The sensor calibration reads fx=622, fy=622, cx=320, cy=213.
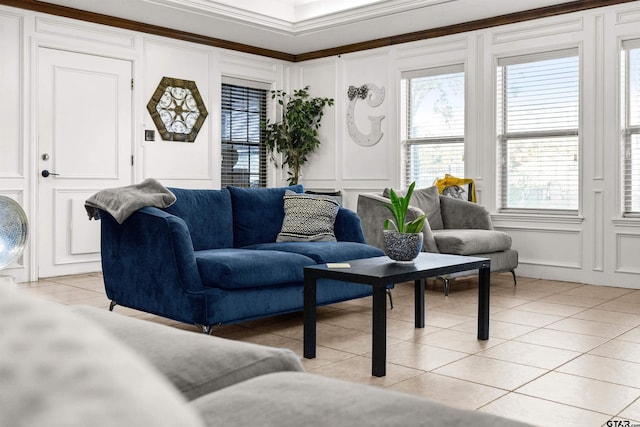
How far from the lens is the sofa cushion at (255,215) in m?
4.28

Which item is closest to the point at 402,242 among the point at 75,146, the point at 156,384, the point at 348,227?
the point at 348,227

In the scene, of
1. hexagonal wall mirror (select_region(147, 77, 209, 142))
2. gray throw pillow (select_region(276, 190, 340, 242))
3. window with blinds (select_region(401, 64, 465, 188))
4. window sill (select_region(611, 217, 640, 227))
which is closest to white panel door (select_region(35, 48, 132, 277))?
hexagonal wall mirror (select_region(147, 77, 209, 142))

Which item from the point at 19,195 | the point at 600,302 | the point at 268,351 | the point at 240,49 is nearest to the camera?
the point at 268,351

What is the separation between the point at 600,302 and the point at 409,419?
444cm

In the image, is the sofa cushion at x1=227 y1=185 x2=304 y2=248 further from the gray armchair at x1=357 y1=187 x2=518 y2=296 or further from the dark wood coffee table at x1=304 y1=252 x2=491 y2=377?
the dark wood coffee table at x1=304 y1=252 x2=491 y2=377

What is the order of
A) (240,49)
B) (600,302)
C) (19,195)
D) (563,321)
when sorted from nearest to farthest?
(563,321)
(600,302)
(19,195)
(240,49)

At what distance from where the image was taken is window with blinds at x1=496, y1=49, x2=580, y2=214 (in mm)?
5742

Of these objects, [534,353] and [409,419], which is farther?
[534,353]

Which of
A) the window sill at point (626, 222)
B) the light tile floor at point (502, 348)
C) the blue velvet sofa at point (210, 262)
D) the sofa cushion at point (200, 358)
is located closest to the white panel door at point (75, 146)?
the light tile floor at point (502, 348)

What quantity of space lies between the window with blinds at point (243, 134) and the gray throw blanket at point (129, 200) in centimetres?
369

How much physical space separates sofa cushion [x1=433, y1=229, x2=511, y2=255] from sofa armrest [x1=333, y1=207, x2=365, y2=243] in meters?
0.94

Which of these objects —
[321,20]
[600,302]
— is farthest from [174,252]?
[321,20]

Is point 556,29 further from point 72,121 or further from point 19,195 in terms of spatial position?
point 19,195

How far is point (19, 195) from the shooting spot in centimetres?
552
